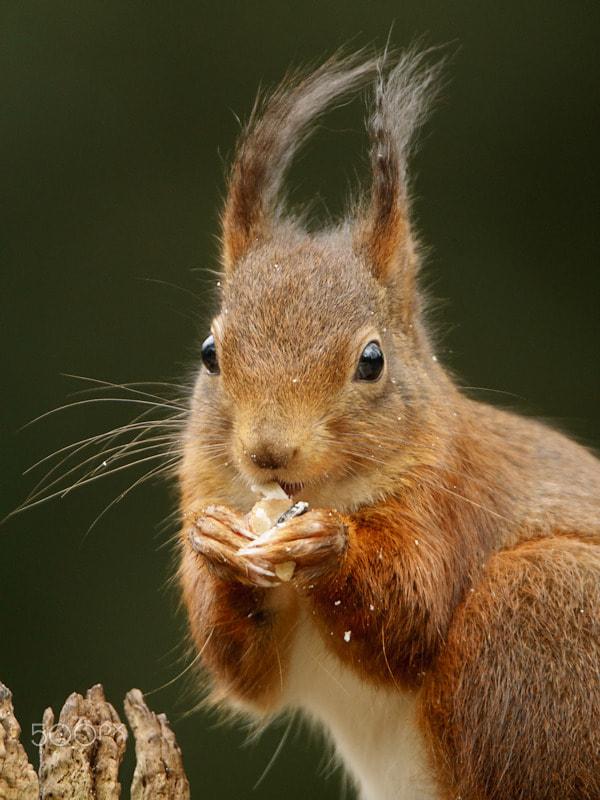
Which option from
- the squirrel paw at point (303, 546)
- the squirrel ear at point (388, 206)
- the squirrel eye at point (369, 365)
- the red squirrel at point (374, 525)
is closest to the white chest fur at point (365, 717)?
the red squirrel at point (374, 525)

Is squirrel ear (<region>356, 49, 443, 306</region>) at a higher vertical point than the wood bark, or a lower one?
higher

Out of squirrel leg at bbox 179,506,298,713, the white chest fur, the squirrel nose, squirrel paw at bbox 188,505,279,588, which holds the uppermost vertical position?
the squirrel nose

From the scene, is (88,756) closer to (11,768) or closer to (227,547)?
(11,768)

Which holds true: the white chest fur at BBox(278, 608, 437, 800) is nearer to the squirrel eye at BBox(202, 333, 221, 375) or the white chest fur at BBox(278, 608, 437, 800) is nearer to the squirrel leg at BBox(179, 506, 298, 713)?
the squirrel leg at BBox(179, 506, 298, 713)

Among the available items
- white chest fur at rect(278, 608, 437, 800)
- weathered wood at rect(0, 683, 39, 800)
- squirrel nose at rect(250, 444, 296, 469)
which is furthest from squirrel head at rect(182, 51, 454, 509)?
weathered wood at rect(0, 683, 39, 800)

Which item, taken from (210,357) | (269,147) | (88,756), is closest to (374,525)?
(210,357)

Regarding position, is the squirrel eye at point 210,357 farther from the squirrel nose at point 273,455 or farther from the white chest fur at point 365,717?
the white chest fur at point 365,717
